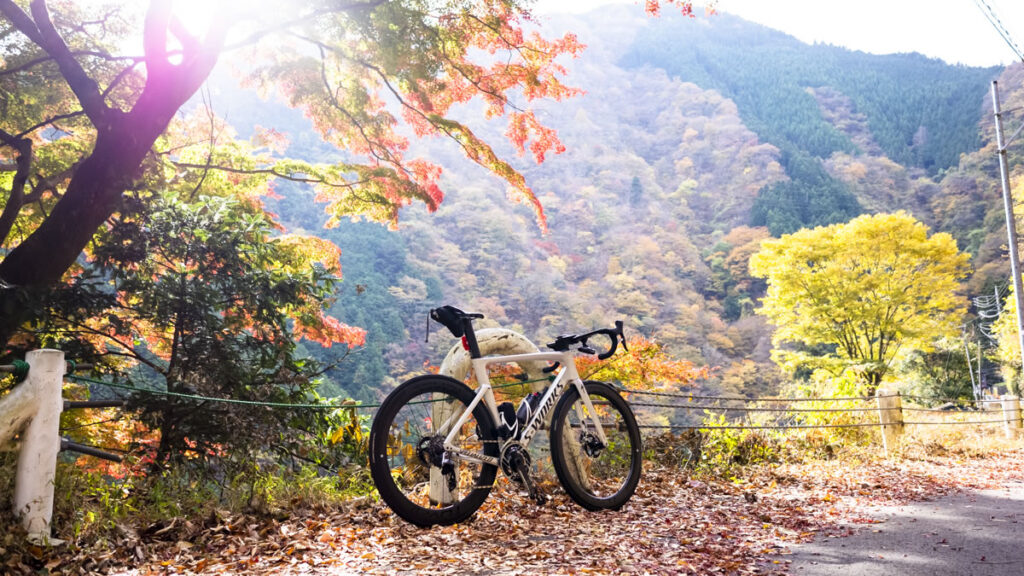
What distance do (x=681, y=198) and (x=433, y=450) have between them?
4210cm

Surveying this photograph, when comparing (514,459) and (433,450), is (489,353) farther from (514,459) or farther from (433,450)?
(433,450)

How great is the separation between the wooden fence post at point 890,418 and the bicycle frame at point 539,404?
18.5 feet

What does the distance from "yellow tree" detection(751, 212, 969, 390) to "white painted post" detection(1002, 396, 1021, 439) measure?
359 inches

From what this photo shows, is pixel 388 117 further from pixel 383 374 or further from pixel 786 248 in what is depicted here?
pixel 786 248

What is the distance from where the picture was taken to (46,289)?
4574mm

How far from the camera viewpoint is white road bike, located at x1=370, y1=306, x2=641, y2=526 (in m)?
3.21

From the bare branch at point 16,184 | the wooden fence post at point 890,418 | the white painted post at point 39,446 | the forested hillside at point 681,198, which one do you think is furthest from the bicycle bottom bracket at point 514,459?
the forested hillside at point 681,198

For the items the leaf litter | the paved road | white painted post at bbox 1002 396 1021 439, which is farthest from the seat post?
white painted post at bbox 1002 396 1021 439

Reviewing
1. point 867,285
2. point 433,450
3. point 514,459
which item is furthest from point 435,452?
point 867,285

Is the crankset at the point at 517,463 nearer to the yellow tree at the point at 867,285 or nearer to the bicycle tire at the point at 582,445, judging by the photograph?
the bicycle tire at the point at 582,445

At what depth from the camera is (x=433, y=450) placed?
10.6ft

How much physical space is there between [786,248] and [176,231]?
69.4 feet

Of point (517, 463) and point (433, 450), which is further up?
point (433, 450)

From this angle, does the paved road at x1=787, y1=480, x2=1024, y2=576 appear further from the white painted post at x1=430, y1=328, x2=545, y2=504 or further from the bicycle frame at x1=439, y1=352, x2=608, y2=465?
the white painted post at x1=430, y1=328, x2=545, y2=504
